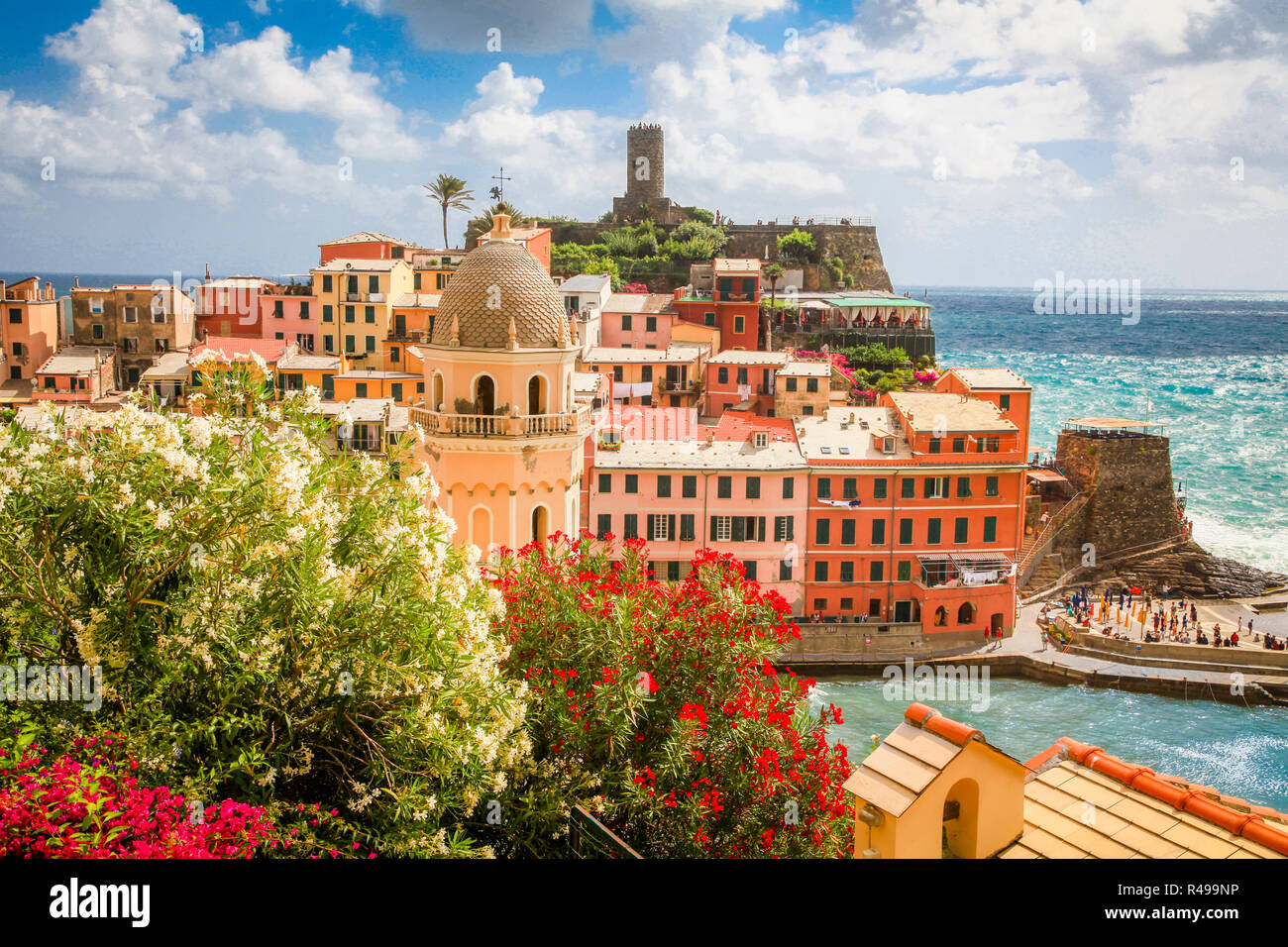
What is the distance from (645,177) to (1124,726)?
6688 centimetres

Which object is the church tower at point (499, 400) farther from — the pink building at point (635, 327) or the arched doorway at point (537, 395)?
the pink building at point (635, 327)

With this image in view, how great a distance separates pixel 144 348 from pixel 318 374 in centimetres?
1232

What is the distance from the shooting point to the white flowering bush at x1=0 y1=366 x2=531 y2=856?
7.32 metres

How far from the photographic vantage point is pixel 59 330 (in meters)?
54.0

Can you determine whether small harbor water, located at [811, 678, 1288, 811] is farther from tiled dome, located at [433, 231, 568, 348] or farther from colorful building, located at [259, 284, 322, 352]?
colorful building, located at [259, 284, 322, 352]

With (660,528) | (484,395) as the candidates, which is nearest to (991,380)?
Answer: (660,528)

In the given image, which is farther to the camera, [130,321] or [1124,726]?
[130,321]

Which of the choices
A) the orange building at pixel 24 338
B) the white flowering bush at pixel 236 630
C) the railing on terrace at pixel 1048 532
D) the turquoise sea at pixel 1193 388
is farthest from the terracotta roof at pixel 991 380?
the orange building at pixel 24 338

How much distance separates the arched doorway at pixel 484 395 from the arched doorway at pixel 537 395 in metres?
0.55

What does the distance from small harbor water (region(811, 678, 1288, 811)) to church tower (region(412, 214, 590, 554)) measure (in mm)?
15241

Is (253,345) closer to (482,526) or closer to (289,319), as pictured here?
(289,319)

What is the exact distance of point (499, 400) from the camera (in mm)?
16781

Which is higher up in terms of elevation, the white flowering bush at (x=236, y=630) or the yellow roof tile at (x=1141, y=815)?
the white flowering bush at (x=236, y=630)

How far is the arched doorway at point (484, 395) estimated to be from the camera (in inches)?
663
